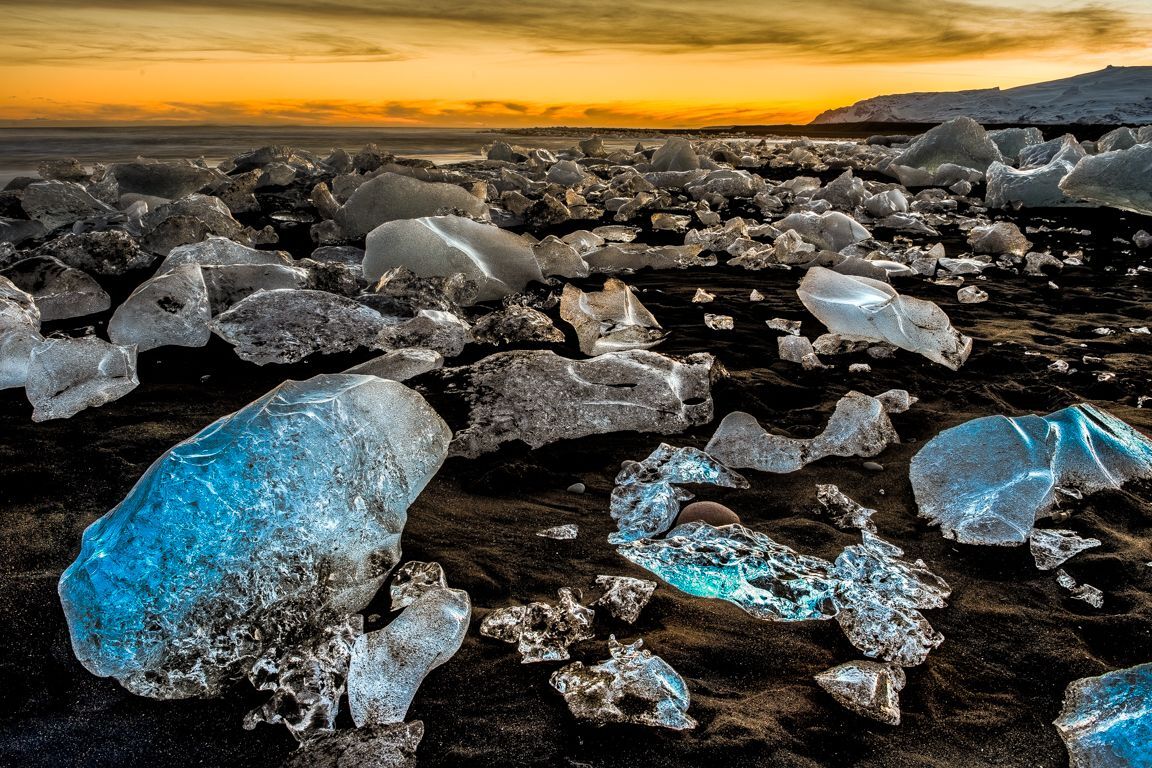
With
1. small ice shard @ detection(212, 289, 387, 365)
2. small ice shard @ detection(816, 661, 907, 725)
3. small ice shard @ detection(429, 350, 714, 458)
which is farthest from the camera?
small ice shard @ detection(212, 289, 387, 365)

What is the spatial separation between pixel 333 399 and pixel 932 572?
54.2 inches

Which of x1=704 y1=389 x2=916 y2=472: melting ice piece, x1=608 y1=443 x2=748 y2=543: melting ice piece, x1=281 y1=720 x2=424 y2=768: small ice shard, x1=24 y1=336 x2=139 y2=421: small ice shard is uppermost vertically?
x1=24 y1=336 x2=139 y2=421: small ice shard

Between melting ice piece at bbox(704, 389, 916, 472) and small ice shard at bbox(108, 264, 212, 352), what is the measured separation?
7.04 ft

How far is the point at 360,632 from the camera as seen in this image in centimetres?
134

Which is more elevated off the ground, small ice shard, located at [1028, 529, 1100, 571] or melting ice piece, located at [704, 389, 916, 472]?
melting ice piece, located at [704, 389, 916, 472]

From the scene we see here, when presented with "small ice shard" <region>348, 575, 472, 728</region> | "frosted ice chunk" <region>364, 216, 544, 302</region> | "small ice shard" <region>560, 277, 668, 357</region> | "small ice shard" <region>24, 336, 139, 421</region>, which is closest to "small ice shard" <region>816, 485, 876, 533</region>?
"small ice shard" <region>348, 575, 472, 728</region>

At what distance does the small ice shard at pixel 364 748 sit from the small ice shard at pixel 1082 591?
1.36 metres

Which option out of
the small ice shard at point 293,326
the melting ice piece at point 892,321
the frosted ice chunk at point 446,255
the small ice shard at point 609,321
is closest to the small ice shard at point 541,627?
the small ice shard at point 609,321

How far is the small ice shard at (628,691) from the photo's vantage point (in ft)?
3.78

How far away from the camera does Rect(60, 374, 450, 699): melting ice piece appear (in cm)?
122

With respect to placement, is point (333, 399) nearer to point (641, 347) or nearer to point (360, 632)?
point (360, 632)

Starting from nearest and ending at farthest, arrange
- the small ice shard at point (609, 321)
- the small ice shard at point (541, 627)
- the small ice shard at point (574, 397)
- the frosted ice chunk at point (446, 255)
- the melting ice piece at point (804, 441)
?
the small ice shard at point (541, 627), the melting ice piece at point (804, 441), the small ice shard at point (574, 397), the small ice shard at point (609, 321), the frosted ice chunk at point (446, 255)

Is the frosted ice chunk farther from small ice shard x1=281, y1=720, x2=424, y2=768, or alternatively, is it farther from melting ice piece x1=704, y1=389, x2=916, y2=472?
small ice shard x1=281, y1=720, x2=424, y2=768

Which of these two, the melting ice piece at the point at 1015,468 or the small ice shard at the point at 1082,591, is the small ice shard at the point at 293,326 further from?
the small ice shard at the point at 1082,591
